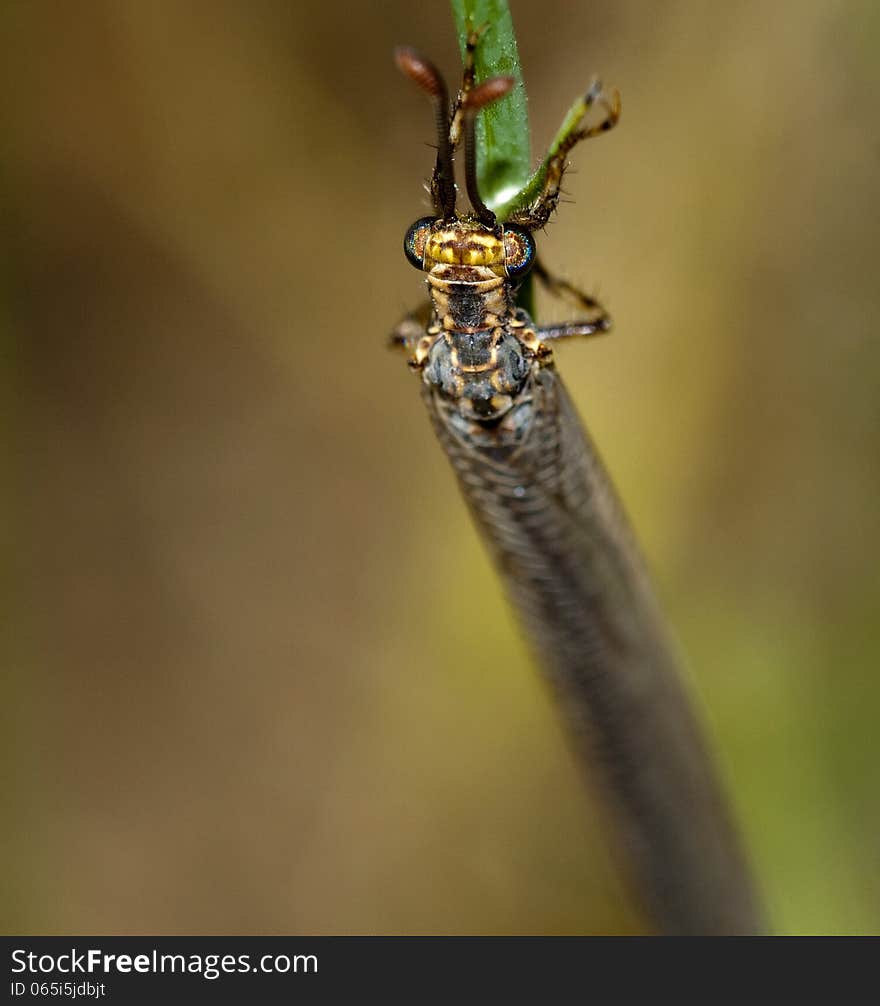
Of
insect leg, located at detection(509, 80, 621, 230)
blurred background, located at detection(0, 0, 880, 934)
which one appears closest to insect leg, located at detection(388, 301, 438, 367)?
insect leg, located at detection(509, 80, 621, 230)

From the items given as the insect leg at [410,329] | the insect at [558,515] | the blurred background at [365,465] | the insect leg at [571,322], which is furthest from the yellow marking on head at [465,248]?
the blurred background at [365,465]

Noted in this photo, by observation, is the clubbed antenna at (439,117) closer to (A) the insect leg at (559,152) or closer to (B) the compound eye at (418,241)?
(B) the compound eye at (418,241)

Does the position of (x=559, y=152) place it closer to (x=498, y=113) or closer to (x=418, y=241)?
(x=498, y=113)

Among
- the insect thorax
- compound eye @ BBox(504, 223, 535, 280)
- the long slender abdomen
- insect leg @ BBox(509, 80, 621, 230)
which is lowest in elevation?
the long slender abdomen

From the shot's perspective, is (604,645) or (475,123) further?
(604,645)

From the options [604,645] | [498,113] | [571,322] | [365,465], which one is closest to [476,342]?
[571,322]

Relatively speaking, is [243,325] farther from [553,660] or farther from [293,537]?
[553,660]

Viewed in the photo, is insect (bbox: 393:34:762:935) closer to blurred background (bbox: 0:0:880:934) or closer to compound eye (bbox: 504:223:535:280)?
compound eye (bbox: 504:223:535:280)
